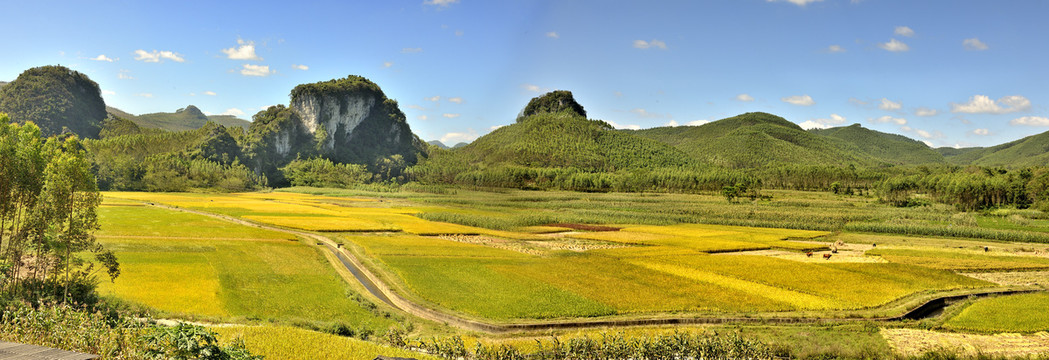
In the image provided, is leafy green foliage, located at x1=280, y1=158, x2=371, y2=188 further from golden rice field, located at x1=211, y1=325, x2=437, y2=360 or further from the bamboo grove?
golden rice field, located at x1=211, y1=325, x2=437, y2=360

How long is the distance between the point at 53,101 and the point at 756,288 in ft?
687

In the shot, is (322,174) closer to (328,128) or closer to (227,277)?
(328,128)

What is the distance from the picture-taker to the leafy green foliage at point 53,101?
154000 mm

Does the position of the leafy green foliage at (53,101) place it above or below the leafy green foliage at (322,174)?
above

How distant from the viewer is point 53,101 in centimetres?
16062

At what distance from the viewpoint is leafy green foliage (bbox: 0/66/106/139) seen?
154 m

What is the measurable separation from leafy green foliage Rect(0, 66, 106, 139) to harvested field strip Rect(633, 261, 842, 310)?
188424 millimetres

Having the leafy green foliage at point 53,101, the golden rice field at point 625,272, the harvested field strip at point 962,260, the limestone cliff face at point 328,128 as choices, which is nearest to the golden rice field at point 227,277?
the golden rice field at point 625,272

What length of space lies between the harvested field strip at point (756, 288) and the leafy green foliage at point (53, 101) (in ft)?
618

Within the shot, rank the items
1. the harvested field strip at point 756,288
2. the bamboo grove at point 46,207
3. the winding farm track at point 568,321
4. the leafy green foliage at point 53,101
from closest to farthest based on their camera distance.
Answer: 1. the bamboo grove at point 46,207
2. the winding farm track at point 568,321
3. the harvested field strip at point 756,288
4. the leafy green foliage at point 53,101

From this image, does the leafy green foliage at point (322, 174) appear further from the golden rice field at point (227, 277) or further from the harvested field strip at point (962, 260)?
the harvested field strip at point (962, 260)

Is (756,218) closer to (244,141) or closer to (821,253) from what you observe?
(821,253)

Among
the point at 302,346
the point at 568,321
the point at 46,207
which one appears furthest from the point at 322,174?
the point at 302,346

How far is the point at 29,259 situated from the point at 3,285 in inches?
393
